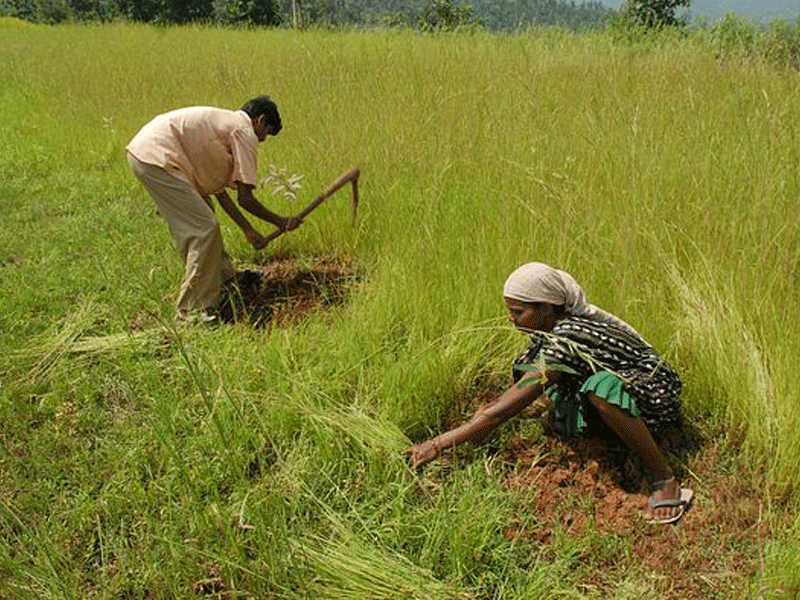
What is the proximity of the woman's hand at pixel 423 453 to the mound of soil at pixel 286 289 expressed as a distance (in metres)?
1.12

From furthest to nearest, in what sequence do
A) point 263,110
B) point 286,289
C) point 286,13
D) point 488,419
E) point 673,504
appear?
point 286,13 → point 286,289 → point 263,110 → point 488,419 → point 673,504

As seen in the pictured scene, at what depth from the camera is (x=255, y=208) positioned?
313 centimetres

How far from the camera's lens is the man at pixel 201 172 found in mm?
3078

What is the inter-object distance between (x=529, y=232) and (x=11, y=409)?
222 centimetres

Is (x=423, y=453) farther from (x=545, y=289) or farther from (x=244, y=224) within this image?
(x=244, y=224)

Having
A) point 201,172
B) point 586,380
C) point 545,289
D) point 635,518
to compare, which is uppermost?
point 201,172

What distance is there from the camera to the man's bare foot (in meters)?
1.93

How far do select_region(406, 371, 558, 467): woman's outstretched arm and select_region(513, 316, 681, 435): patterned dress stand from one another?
0.19ft

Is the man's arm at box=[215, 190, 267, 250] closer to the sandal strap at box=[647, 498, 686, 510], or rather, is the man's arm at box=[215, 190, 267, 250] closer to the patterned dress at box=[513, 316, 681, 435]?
the patterned dress at box=[513, 316, 681, 435]

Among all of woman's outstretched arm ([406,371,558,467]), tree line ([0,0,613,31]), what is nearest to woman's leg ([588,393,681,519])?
woman's outstretched arm ([406,371,558,467])

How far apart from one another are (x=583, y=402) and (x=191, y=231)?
2.07m

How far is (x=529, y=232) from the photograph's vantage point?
9.39 feet

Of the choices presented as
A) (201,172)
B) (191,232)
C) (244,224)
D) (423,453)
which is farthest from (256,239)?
(423,453)

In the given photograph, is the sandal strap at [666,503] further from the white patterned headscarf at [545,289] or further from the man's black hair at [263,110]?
the man's black hair at [263,110]
